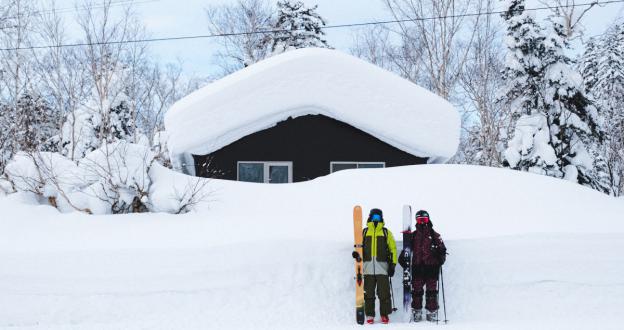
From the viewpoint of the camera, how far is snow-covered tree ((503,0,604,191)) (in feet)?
59.6

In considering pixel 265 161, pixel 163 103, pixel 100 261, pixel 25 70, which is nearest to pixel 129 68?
pixel 163 103

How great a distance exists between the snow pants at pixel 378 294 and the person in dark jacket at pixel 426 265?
1.48 feet

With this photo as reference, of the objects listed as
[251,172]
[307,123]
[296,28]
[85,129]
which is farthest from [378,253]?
[85,129]

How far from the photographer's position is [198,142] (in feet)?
43.2

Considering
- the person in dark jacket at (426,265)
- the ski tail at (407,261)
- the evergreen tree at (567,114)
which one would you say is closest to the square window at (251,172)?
the ski tail at (407,261)

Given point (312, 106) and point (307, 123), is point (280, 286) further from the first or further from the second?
point (307, 123)

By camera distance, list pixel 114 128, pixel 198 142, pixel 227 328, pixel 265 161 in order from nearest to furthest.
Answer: pixel 227 328, pixel 198 142, pixel 265 161, pixel 114 128

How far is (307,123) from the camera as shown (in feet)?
46.7

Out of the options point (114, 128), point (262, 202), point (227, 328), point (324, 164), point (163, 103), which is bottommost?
point (227, 328)

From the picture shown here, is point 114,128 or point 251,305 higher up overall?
point 114,128

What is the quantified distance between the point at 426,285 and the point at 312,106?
7.13m

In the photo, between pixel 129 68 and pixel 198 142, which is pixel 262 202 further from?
pixel 129 68

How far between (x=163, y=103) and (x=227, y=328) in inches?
1065

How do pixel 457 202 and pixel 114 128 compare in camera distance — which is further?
pixel 114 128
